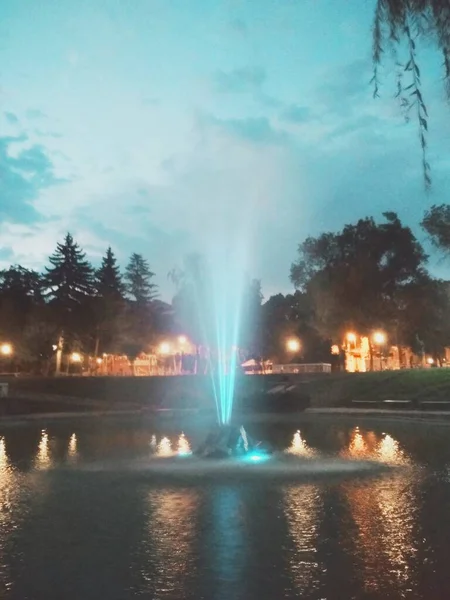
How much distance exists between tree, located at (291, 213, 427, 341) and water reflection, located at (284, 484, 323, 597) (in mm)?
43970

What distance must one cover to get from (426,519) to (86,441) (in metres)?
16.7

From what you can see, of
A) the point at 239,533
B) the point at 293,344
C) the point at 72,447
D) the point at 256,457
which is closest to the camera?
the point at 239,533

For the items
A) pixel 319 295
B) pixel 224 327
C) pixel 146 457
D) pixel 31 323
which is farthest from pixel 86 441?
pixel 31 323

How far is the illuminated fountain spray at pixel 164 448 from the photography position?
2095 centimetres

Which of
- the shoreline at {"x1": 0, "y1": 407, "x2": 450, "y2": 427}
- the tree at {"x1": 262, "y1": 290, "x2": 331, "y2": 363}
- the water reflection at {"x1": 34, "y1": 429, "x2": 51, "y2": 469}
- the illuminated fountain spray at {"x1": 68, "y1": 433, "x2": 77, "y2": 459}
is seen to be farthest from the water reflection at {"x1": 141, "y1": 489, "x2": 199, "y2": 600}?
the tree at {"x1": 262, "y1": 290, "x2": 331, "y2": 363}

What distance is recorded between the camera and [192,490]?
1433 centimetres

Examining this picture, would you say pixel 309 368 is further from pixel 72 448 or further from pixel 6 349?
pixel 72 448

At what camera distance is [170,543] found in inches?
383

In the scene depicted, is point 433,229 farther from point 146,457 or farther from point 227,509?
point 227,509

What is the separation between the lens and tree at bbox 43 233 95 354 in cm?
7344

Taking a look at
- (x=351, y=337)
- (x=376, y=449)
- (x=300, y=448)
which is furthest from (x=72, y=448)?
(x=351, y=337)

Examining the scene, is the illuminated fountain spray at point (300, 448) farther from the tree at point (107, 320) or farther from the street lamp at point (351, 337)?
the tree at point (107, 320)

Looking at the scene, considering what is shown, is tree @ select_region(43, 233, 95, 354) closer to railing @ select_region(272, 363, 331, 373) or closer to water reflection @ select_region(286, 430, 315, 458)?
railing @ select_region(272, 363, 331, 373)

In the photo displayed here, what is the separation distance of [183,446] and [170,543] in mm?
13398
